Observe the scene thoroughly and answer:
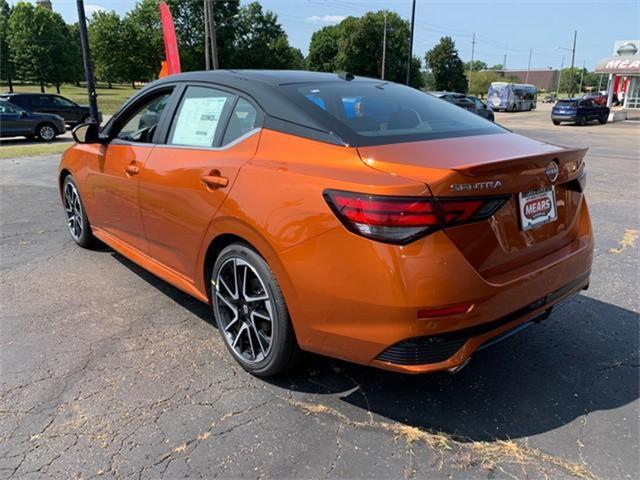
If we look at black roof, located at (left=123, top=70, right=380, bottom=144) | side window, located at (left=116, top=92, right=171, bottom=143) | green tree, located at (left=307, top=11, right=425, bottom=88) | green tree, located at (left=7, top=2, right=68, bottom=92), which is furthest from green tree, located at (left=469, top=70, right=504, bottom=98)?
black roof, located at (left=123, top=70, right=380, bottom=144)

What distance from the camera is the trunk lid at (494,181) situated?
2186 millimetres

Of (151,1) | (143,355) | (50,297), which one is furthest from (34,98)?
(151,1)

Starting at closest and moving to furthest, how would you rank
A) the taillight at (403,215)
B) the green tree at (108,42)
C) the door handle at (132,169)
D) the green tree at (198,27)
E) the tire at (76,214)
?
the taillight at (403,215) < the door handle at (132,169) < the tire at (76,214) < the green tree at (108,42) < the green tree at (198,27)

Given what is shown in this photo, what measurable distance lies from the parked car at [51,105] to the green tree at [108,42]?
159 ft

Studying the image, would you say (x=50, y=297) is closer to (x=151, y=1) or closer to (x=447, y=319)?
(x=447, y=319)

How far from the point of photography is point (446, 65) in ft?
258

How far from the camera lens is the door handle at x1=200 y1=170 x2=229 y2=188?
2827mm

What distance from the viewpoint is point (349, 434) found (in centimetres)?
249

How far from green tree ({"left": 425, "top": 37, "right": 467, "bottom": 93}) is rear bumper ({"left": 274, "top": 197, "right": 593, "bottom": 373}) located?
270ft

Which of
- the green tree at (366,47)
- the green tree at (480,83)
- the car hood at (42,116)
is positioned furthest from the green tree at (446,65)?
the car hood at (42,116)

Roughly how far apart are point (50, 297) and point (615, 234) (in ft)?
19.1

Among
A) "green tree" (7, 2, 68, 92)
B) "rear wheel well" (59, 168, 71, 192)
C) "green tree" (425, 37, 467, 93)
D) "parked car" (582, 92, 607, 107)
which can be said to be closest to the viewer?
"rear wheel well" (59, 168, 71, 192)

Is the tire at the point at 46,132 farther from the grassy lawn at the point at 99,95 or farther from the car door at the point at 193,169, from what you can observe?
the car door at the point at 193,169

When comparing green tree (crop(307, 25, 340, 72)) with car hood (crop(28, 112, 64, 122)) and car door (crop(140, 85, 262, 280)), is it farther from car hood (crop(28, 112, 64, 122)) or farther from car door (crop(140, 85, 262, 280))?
car door (crop(140, 85, 262, 280))
